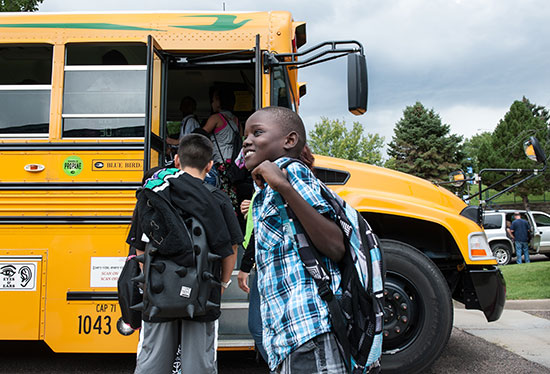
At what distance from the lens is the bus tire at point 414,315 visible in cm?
365

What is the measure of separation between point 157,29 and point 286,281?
320 cm

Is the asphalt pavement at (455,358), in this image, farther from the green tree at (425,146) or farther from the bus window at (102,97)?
the green tree at (425,146)

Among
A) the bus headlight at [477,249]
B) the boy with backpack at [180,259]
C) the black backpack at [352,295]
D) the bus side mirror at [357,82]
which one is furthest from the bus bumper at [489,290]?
the black backpack at [352,295]

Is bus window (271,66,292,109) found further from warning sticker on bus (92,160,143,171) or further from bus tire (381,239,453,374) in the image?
bus tire (381,239,453,374)

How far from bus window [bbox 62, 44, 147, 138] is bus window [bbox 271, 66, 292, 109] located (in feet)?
3.63

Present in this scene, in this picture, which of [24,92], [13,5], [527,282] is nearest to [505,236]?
[527,282]

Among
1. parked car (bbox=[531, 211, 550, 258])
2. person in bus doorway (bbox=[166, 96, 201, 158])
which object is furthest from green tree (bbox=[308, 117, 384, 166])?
person in bus doorway (bbox=[166, 96, 201, 158])

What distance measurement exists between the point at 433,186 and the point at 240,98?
2430 millimetres

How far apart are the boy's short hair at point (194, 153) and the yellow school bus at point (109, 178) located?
1.04 metres

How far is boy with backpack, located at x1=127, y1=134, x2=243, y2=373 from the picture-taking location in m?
2.30

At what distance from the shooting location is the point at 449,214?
3910 millimetres

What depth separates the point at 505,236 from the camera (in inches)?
580

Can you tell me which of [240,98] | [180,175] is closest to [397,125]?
[240,98]

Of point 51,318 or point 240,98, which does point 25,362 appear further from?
point 240,98
